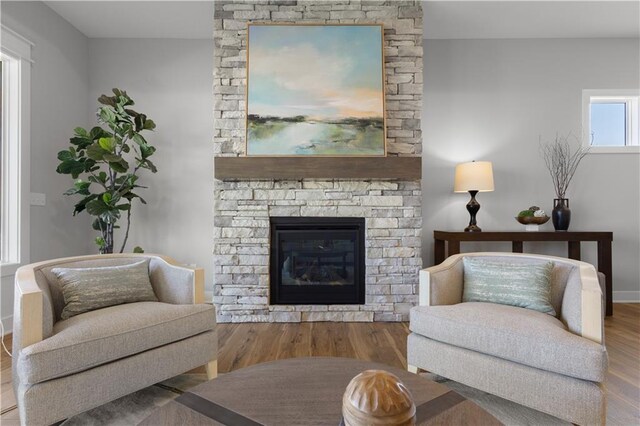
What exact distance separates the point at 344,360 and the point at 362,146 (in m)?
2.11

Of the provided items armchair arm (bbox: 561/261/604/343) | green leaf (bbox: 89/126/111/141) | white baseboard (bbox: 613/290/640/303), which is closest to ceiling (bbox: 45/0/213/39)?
green leaf (bbox: 89/126/111/141)

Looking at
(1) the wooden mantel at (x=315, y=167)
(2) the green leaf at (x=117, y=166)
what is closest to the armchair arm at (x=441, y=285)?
(1) the wooden mantel at (x=315, y=167)

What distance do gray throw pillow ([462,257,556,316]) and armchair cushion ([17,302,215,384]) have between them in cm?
152

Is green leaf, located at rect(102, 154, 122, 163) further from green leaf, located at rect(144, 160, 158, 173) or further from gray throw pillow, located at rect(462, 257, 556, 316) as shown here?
gray throw pillow, located at rect(462, 257, 556, 316)

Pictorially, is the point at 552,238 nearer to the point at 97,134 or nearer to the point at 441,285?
the point at 441,285

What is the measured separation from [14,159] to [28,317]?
221 cm

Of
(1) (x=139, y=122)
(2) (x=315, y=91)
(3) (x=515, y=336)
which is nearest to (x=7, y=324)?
(1) (x=139, y=122)

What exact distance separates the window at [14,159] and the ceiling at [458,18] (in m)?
0.77

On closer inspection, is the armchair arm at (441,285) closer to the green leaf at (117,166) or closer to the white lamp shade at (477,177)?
the white lamp shade at (477,177)

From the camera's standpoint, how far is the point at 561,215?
3439mm

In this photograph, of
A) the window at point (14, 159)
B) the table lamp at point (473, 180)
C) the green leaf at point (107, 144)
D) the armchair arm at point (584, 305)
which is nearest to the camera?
the armchair arm at point (584, 305)

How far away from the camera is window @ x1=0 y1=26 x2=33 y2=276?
284 centimetres

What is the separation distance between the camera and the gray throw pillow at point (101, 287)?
1.72 meters

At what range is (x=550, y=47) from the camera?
378 cm
